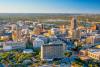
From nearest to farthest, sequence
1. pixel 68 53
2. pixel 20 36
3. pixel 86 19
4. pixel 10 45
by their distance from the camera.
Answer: pixel 68 53
pixel 10 45
pixel 20 36
pixel 86 19

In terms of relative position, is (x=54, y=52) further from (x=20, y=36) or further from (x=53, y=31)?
(x=53, y=31)

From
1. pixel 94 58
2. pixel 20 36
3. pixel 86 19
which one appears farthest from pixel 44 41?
pixel 86 19

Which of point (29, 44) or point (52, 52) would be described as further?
point (29, 44)

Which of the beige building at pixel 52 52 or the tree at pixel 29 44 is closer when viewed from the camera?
the beige building at pixel 52 52

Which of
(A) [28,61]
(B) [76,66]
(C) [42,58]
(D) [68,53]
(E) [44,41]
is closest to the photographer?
(B) [76,66]

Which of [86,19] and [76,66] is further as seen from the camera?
[86,19]

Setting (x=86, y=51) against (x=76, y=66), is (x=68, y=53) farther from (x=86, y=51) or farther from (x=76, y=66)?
(x=76, y=66)

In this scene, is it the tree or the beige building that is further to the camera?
the tree
